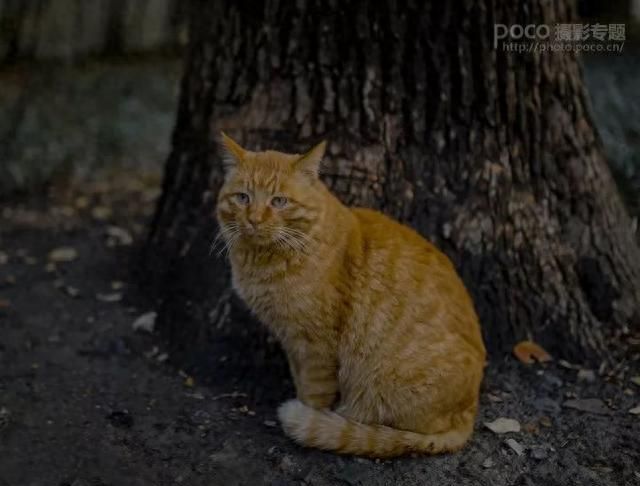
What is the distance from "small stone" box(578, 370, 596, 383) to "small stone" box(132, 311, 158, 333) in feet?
7.00

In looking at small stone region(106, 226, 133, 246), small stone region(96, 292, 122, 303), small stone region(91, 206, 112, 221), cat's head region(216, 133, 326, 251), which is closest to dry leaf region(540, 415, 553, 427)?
cat's head region(216, 133, 326, 251)

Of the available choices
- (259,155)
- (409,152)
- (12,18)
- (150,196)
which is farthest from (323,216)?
(12,18)

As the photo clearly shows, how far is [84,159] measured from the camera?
642 centimetres

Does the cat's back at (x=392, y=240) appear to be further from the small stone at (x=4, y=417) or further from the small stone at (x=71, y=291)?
the small stone at (x=71, y=291)

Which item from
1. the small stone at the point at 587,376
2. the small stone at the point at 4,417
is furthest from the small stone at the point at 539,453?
the small stone at the point at 4,417

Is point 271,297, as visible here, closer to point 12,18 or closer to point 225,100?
point 225,100

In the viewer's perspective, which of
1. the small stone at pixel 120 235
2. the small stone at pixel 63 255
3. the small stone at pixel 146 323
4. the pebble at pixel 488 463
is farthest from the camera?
the small stone at pixel 120 235

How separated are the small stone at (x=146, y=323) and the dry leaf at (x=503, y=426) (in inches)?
71.4

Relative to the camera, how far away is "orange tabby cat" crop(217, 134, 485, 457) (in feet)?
11.1

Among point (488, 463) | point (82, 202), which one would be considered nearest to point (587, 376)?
point (488, 463)

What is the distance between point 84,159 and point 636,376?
4203mm

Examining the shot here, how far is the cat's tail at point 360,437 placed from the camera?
3.38 meters

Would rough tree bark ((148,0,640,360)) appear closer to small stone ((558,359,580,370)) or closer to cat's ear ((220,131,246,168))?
small stone ((558,359,580,370))

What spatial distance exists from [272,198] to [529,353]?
154 cm
